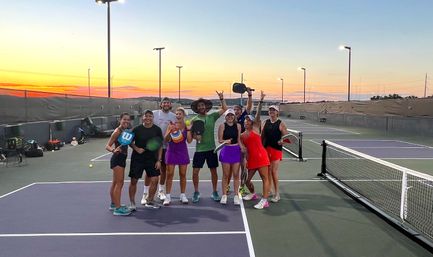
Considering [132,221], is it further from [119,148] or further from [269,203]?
[269,203]

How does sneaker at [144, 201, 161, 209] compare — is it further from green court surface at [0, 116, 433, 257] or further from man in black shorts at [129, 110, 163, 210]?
Result: green court surface at [0, 116, 433, 257]

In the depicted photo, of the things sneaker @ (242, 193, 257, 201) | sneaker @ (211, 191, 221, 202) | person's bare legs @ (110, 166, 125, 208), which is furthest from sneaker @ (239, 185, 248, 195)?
person's bare legs @ (110, 166, 125, 208)

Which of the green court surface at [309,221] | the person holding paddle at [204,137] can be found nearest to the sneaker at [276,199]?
the green court surface at [309,221]

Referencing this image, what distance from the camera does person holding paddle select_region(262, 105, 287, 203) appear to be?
7.36 metres

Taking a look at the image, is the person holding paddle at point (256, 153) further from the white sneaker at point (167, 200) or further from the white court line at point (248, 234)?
the white sneaker at point (167, 200)

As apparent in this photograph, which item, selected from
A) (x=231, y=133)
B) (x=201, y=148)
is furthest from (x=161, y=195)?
(x=231, y=133)

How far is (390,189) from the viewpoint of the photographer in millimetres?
8305

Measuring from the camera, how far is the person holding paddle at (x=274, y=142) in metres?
7.36

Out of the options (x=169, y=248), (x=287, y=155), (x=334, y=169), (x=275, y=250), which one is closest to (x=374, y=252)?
(x=275, y=250)

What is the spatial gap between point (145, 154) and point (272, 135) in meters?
2.28

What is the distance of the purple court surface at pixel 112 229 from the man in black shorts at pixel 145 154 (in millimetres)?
604

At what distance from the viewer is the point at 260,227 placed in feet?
19.3

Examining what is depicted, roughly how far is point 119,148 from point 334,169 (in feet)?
20.7

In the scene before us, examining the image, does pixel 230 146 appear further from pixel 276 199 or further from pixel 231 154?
pixel 276 199
